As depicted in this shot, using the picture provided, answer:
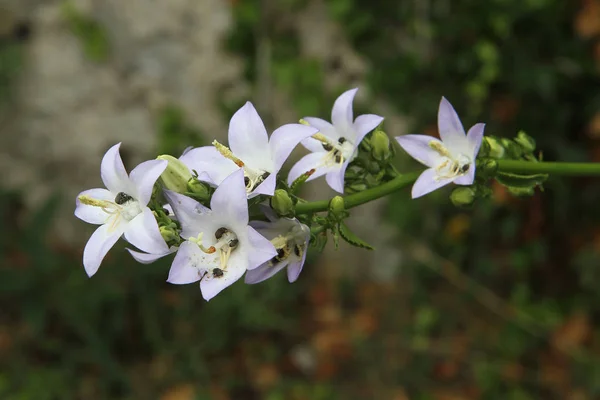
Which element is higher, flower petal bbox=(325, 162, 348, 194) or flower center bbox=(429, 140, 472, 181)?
flower petal bbox=(325, 162, 348, 194)

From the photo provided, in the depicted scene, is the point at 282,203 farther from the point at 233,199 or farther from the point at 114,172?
the point at 114,172

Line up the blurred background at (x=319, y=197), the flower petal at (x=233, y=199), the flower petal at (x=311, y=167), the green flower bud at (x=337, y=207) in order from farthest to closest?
the blurred background at (x=319, y=197)
the flower petal at (x=311, y=167)
the green flower bud at (x=337, y=207)
the flower petal at (x=233, y=199)

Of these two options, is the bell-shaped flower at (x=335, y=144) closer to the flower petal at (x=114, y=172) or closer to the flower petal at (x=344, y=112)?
the flower petal at (x=344, y=112)

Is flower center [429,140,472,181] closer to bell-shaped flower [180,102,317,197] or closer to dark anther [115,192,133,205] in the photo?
bell-shaped flower [180,102,317,197]

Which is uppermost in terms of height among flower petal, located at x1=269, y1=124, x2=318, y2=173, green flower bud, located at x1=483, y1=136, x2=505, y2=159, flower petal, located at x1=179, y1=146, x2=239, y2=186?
flower petal, located at x1=269, y1=124, x2=318, y2=173

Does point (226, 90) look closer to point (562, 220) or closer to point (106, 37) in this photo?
point (106, 37)

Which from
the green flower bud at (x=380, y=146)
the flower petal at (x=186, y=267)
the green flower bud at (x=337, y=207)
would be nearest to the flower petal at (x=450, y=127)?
the green flower bud at (x=380, y=146)

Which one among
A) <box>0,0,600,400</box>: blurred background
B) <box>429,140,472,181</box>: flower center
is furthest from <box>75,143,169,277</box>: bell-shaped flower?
<box>0,0,600,400</box>: blurred background
